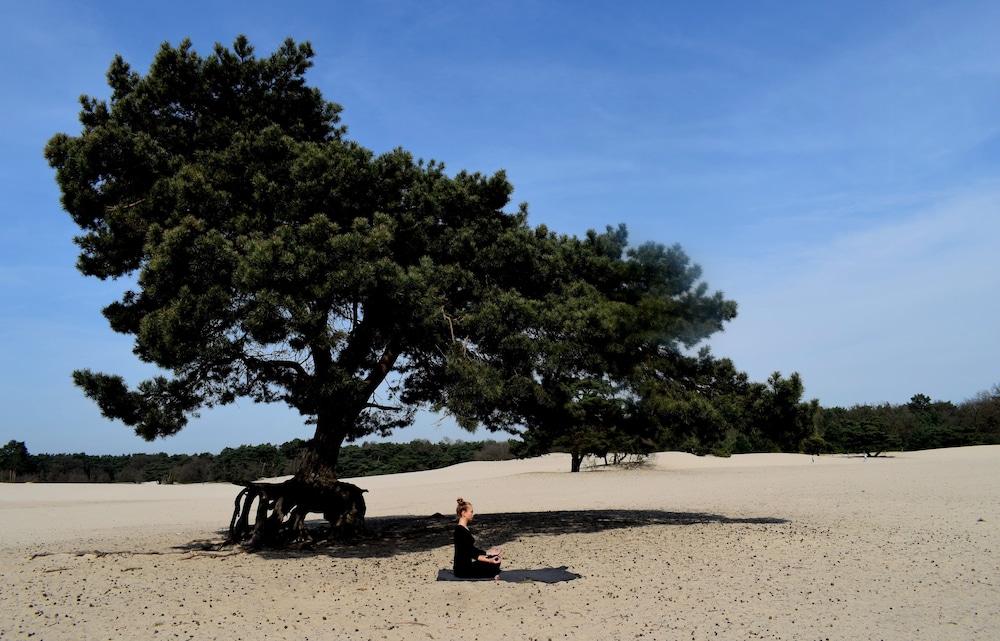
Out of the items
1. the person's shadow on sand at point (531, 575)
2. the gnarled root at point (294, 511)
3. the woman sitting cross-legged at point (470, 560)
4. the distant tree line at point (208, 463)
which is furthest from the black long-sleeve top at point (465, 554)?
the distant tree line at point (208, 463)

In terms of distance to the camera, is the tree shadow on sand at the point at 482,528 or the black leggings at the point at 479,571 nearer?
the black leggings at the point at 479,571

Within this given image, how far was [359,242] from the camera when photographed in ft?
37.8

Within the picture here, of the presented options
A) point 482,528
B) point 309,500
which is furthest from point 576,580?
point 309,500

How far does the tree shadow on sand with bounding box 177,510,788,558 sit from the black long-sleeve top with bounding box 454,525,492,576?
3375 millimetres

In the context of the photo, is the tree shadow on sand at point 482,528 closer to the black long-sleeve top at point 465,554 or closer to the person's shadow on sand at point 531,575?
the person's shadow on sand at point 531,575

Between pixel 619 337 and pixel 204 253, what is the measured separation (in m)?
7.92

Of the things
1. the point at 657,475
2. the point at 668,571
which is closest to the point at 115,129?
the point at 668,571

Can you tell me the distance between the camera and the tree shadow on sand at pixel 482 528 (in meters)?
13.9

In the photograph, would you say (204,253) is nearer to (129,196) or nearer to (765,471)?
(129,196)

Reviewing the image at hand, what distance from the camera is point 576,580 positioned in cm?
998

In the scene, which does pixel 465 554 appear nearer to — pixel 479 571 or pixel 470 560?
pixel 470 560

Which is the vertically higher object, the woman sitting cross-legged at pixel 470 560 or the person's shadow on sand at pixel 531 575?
the woman sitting cross-legged at pixel 470 560

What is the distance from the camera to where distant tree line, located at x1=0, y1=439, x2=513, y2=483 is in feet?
144

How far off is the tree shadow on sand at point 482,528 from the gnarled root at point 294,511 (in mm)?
321
